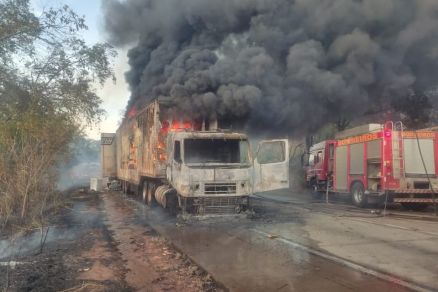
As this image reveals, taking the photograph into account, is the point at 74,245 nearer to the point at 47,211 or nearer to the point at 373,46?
the point at 47,211

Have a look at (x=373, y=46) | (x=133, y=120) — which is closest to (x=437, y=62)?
(x=373, y=46)

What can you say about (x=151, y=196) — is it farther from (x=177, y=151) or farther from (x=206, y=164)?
(x=206, y=164)

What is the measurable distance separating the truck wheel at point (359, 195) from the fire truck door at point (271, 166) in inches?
202

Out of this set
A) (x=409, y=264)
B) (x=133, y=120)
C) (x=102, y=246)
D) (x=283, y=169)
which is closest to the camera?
(x=409, y=264)

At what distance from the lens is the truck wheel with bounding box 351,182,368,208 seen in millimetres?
16500

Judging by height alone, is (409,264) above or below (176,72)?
below

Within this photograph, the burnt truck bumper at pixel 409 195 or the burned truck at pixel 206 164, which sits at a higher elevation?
the burned truck at pixel 206 164

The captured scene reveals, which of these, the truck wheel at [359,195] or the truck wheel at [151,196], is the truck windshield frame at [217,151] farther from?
the truck wheel at [359,195]

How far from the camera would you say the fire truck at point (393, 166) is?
1514 cm

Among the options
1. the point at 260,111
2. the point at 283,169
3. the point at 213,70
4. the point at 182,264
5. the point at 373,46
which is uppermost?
the point at 373,46

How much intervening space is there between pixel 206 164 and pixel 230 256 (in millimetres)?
4240

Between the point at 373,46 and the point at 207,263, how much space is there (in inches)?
482

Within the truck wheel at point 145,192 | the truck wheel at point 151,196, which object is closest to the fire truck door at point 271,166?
the truck wheel at point 151,196

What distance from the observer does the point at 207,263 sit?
24.9 feet
